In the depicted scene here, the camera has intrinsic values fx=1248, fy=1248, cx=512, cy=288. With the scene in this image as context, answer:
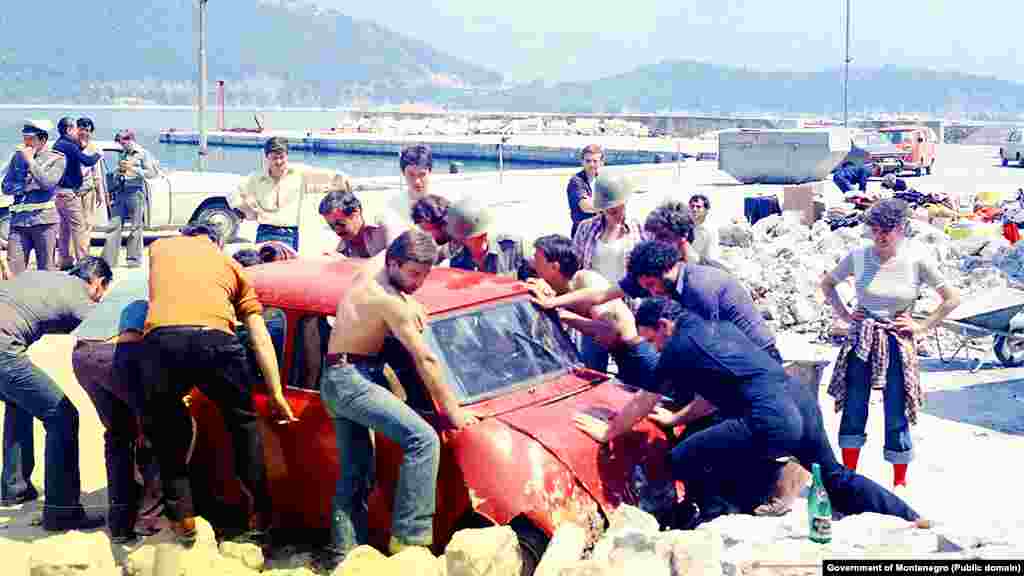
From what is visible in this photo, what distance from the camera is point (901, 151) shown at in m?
35.4

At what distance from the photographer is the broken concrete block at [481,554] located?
4.80m

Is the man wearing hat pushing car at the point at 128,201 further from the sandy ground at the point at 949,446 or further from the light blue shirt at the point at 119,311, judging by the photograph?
the light blue shirt at the point at 119,311

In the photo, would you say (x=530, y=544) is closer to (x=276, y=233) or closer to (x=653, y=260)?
(x=653, y=260)

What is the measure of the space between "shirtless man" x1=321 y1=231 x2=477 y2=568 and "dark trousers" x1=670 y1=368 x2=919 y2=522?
3.68 feet

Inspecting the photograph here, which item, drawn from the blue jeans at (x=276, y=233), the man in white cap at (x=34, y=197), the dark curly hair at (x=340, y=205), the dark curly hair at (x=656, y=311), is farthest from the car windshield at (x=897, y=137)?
the dark curly hair at (x=656, y=311)

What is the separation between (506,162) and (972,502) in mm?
51297

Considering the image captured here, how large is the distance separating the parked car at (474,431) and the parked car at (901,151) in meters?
29.3

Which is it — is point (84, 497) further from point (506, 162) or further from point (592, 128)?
point (592, 128)

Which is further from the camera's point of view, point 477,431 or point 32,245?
point 32,245

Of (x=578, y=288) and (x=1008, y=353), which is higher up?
(x=578, y=288)

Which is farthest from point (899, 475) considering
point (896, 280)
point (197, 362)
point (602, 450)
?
point (197, 362)

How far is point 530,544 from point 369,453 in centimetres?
92

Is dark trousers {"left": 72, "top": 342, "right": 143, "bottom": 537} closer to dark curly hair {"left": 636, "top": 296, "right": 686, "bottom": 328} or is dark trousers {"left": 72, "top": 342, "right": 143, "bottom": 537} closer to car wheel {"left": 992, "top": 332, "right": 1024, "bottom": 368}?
dark curly hair {"left": 636, "top": 296, "right": 686, "bottom": 328}

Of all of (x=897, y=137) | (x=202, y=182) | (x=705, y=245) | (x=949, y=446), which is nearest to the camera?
(x=949, y=446)
